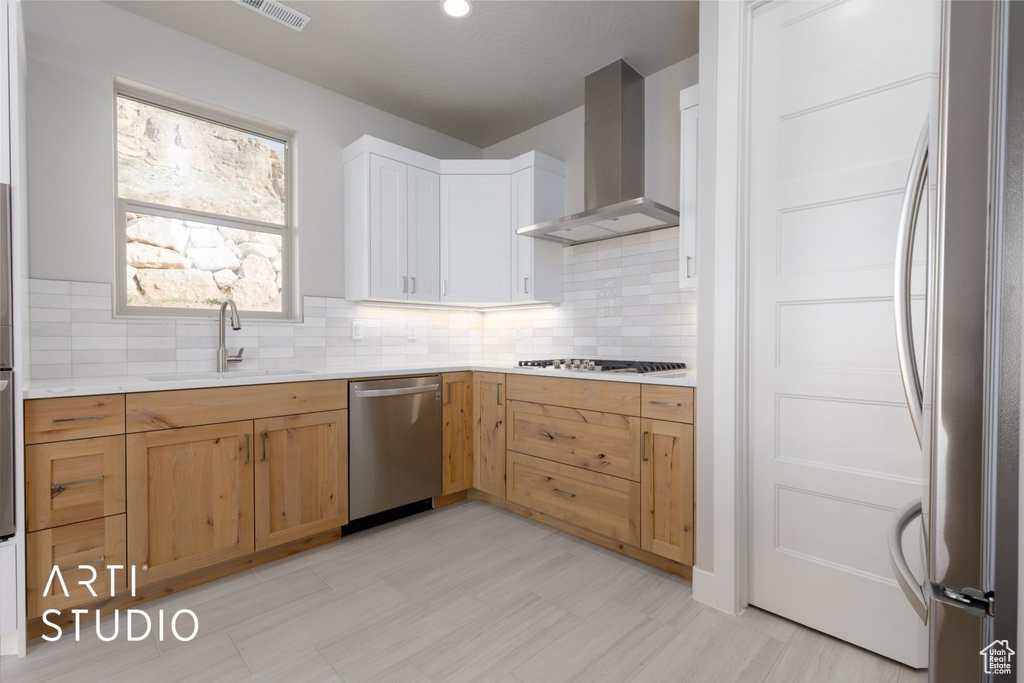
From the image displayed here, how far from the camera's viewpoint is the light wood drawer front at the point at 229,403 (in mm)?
1920

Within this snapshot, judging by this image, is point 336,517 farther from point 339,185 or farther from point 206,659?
point 339,185

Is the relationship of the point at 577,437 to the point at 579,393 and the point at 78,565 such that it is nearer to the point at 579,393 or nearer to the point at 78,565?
the point at 579,393

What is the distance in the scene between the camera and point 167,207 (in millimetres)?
2564

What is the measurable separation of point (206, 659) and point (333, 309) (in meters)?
1.98

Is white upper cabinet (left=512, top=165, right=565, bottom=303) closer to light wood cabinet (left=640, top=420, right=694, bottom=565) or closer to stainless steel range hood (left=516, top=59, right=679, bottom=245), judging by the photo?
stainless steel range hood (left=516, top=59, right=679, bottom=245)

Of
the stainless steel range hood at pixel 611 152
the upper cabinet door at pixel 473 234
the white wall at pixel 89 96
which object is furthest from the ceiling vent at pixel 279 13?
the stainless steel range hood at pixel 611 152

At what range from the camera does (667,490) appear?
2.17 metres

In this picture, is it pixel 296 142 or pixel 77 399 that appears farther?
pixel 296 142

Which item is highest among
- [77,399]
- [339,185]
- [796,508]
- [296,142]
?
[296,142]

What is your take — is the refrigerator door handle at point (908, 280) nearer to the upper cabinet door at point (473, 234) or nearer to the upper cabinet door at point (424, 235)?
the upper cabinet door at point (473, 234)

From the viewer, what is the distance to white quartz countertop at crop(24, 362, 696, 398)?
5.88 feet

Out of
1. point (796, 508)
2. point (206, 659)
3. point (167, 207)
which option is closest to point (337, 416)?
point (206, 659)

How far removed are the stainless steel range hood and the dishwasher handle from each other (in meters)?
1.12

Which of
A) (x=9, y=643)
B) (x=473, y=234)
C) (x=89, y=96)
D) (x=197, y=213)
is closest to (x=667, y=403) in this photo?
(x=473, y=234)
